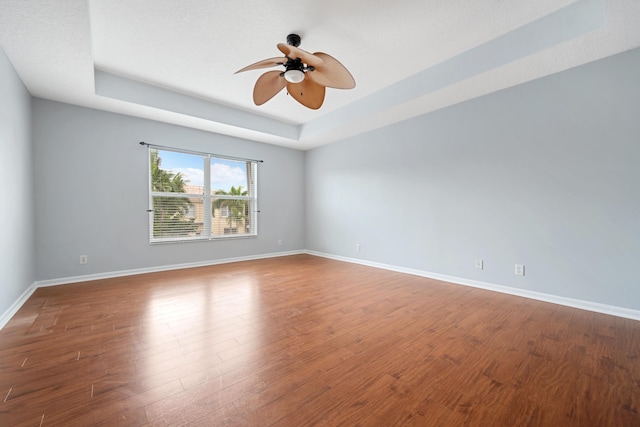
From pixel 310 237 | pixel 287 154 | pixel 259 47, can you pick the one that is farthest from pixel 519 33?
pixel 310 237

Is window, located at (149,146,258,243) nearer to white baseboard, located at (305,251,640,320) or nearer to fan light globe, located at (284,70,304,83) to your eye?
fan light globe, located at (284,70,304,83)

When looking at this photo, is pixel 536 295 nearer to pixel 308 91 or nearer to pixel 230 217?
pixel 308 91

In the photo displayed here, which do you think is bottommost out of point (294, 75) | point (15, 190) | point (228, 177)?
point (15, 190)

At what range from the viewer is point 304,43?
105 inches

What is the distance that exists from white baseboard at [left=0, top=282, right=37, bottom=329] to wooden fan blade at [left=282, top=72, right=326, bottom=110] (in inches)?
133

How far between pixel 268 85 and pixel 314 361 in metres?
2.62

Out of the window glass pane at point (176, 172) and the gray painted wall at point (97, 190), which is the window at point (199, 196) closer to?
the window glass pane at point (176, 172)

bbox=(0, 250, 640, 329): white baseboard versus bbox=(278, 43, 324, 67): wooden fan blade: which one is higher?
bbox=(278, 43, 324, 67): wooden fan blade

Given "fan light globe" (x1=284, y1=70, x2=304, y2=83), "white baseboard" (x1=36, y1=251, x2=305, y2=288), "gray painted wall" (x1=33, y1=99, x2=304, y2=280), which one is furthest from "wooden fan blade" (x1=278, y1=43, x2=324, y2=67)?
"white baseboard" (x1=36, y1=251, x2=305, y2=288)

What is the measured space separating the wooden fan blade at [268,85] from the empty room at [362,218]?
0.10 ft

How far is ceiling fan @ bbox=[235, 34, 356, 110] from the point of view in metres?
2.24

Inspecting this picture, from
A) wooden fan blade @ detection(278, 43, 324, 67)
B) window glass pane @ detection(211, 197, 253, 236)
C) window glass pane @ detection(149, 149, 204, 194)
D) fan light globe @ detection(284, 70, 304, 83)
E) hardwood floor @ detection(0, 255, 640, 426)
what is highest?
wooden fan blade @ detection(278, 43, 324, 67)

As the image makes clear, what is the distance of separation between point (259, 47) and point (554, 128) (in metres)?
3.35

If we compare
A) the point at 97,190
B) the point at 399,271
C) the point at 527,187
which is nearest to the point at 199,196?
the point at 97,190
